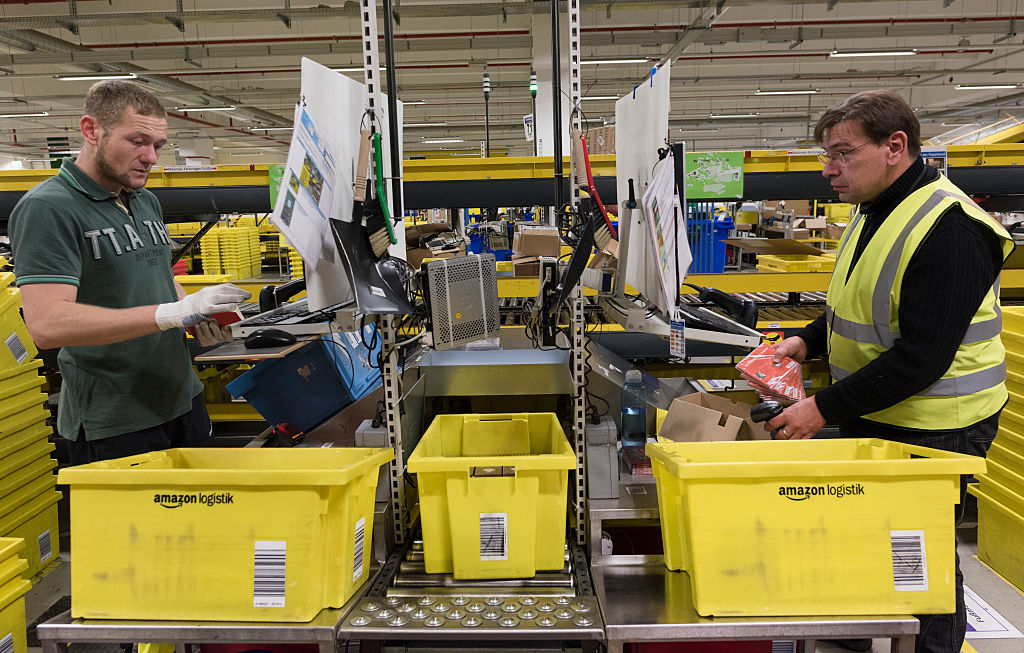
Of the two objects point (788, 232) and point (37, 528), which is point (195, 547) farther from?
point (788, 232)

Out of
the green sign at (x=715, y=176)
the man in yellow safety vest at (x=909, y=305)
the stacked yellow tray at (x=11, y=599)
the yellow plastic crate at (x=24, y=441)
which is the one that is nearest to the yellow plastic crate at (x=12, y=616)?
the stacked yellow tray at (x=11, y=599)

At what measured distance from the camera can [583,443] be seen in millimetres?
1813

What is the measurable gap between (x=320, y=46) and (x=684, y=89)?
8791mm

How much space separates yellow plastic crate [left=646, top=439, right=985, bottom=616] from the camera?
1.32 m

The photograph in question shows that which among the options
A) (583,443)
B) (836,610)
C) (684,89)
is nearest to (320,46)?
(684,89)

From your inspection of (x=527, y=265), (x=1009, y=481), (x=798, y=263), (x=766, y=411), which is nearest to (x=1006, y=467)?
(x=1009, y=481)

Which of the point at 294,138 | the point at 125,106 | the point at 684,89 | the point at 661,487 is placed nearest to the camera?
the point at 294,138

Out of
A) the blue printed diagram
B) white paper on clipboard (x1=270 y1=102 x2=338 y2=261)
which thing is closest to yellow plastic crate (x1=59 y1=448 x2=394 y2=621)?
white paper on clipboard (x1=270 y1=102 x2=338 y2=261)

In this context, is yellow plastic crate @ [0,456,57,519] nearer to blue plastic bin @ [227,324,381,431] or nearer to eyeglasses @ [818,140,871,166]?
blue plastic bin @ [227,324,381,431]

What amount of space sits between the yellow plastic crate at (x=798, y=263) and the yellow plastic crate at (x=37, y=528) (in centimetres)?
442

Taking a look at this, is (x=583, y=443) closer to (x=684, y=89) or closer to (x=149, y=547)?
(x=149, y=547)

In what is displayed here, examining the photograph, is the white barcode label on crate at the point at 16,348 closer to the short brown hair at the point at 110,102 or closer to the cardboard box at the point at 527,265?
the short brown hair at the point at 110,102

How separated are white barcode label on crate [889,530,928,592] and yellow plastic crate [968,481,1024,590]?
1666 millimetres

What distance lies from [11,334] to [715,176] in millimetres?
3481
